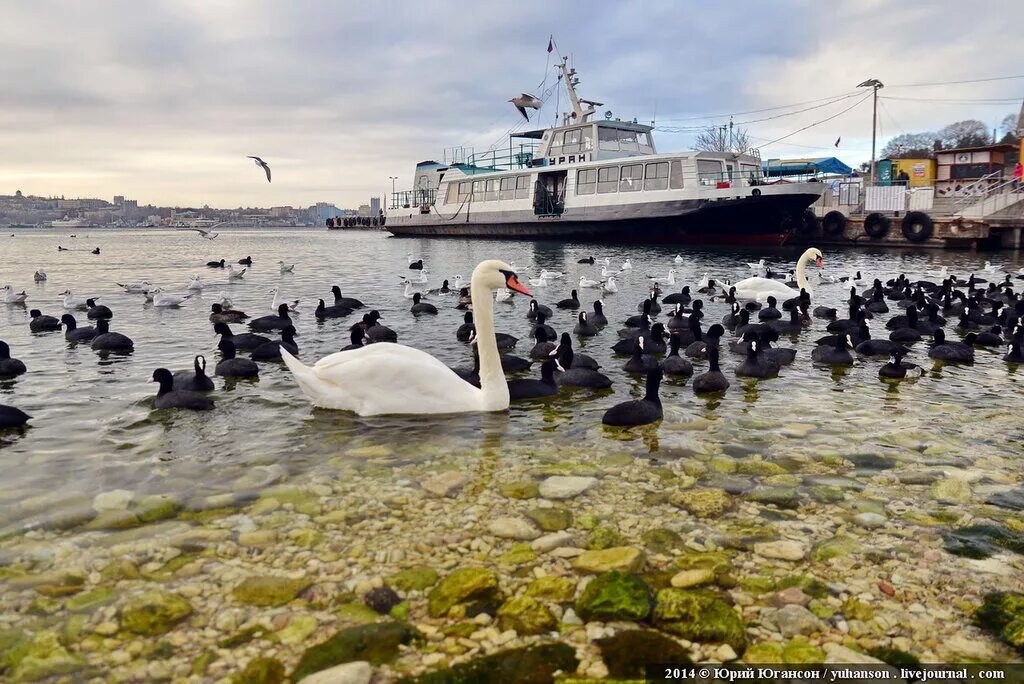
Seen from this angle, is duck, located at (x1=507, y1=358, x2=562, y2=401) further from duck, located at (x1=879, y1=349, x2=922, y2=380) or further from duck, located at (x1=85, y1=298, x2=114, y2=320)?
duck, located at (x1=85, y1=298, x2=114, y2=320)

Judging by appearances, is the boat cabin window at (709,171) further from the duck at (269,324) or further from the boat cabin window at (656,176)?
the duck at (269,324)

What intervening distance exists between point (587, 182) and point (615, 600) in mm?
48476

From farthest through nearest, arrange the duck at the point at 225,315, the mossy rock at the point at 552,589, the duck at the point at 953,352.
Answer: the duck at the point at 225,315 < the duck at the point at 953,352 < the mossy rock at the point at 552,589

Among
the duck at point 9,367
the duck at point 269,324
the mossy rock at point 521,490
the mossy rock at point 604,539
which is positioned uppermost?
the duck at point 269,324

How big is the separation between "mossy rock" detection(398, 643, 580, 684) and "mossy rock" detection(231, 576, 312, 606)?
1.09 metres

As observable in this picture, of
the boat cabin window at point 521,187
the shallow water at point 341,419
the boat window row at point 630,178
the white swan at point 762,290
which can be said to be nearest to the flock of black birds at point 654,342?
the shallow water at point 341,419

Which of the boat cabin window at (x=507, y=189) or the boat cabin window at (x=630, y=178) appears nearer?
the boat cabin window at (x=630, y=178)

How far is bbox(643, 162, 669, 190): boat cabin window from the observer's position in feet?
150

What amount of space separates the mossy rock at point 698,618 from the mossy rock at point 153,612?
8.73 feet

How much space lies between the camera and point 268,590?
4.29 meters

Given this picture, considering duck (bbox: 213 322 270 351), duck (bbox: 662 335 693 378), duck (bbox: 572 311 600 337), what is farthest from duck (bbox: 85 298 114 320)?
duck (bbox: 662 335 693 378)

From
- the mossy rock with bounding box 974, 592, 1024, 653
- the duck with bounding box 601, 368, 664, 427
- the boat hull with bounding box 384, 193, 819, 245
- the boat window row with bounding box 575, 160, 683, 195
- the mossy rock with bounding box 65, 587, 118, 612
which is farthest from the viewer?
the boat window row with bounding box 575, 160, 683, 195

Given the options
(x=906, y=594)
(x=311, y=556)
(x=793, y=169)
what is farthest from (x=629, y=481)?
(x=793, y=169)

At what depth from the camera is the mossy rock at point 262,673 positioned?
349cm
